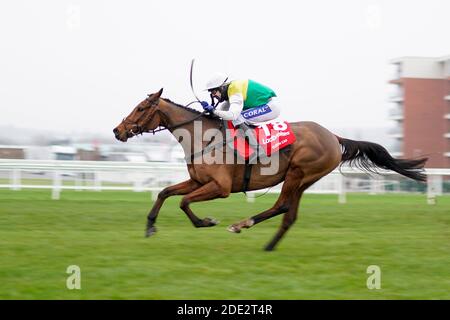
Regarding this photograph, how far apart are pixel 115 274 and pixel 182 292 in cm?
78

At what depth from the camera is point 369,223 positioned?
10422mm

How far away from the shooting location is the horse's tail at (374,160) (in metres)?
8.37

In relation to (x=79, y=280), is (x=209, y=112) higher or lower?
higher

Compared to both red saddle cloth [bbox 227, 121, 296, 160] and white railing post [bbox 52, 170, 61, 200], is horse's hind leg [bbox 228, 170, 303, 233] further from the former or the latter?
white railing post [bbox 52, 170, 61, 200]

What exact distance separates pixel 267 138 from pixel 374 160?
174 centimetres

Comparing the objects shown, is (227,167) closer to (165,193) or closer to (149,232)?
(165,193)

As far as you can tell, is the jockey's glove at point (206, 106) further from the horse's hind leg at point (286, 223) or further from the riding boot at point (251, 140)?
the horse's hind leg at point (286, 223)

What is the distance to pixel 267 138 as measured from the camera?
7453 mm

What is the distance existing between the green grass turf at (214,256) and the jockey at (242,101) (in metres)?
1.38
